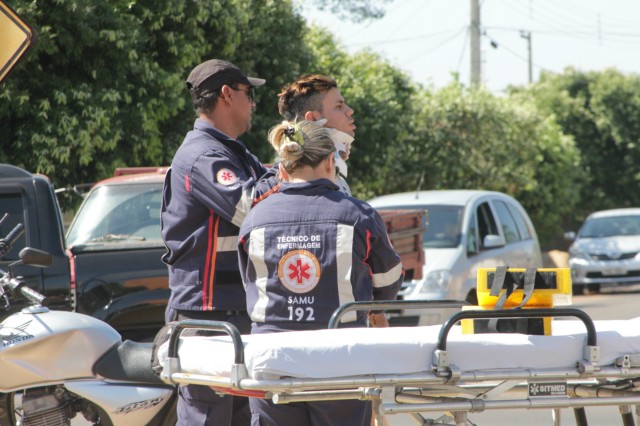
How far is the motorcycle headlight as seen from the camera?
11.1 meters

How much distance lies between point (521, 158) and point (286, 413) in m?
24.3

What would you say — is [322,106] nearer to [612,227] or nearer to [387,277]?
[387,277]

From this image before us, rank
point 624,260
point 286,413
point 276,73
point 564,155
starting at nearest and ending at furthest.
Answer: point 286,413 → point 276,73 → point 624,260 → point 564,155

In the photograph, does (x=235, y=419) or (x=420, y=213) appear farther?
(x=420, y=213)

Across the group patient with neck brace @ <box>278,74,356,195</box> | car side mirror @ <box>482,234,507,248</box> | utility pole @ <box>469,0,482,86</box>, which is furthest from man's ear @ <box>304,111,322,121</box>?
utility pole @ <box>469,0,482,86</box>

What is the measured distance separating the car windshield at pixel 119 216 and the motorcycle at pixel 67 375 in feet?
9.21

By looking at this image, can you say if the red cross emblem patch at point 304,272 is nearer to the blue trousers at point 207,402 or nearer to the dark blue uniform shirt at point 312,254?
the dark blue uniform shirt at point 312,254

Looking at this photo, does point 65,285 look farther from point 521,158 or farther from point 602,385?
point 521,158

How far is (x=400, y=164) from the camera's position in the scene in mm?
24734

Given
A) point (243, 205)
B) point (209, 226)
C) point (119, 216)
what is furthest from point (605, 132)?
point (243, 205)

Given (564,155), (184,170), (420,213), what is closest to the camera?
(184,170)

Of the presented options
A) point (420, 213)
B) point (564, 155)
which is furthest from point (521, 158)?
point (420, 213)

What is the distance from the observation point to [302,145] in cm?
374

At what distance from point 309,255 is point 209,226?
81 cm
